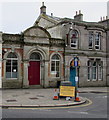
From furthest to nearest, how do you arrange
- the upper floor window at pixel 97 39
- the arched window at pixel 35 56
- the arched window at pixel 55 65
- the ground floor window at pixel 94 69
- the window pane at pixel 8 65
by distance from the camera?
the upper floor window at pixel 97 39, the ground floor window at pixel 94 69, the arched window at pixel 55 65, the arched window at pixel 35 56, the window pane at pixel 8 65

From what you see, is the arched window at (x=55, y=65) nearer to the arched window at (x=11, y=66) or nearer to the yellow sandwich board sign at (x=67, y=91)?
the arched window at (x=11, y=66)

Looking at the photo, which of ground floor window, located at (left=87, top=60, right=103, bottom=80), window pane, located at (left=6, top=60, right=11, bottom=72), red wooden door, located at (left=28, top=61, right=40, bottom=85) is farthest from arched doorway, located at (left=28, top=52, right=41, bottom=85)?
ground floor window, located at (left=87, top=60, right=103, bottom=80)

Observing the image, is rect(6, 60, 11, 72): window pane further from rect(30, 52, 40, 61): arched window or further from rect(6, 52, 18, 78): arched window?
rect(30, 52, 40, 61): arched window

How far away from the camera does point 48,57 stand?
2075 cm

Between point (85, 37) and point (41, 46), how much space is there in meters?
6.32

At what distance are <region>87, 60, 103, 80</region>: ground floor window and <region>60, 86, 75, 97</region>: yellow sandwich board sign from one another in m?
11.0

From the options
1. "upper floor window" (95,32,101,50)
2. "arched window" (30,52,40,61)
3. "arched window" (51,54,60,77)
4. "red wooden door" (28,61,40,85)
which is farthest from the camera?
"upper floor window" (95,32,101,50)

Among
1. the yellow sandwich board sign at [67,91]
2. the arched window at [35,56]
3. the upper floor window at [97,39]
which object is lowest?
the yellow sandwich board sign at [67,91]

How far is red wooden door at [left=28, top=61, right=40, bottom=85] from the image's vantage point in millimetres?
20186

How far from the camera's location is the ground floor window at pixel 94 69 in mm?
23984

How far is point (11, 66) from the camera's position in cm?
1927

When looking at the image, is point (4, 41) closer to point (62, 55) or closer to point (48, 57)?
point (48, 57)

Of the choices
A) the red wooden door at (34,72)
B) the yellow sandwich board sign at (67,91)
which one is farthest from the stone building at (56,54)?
the yellow sandwich board sign at (67,91)

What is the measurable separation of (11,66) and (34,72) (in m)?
2.62
